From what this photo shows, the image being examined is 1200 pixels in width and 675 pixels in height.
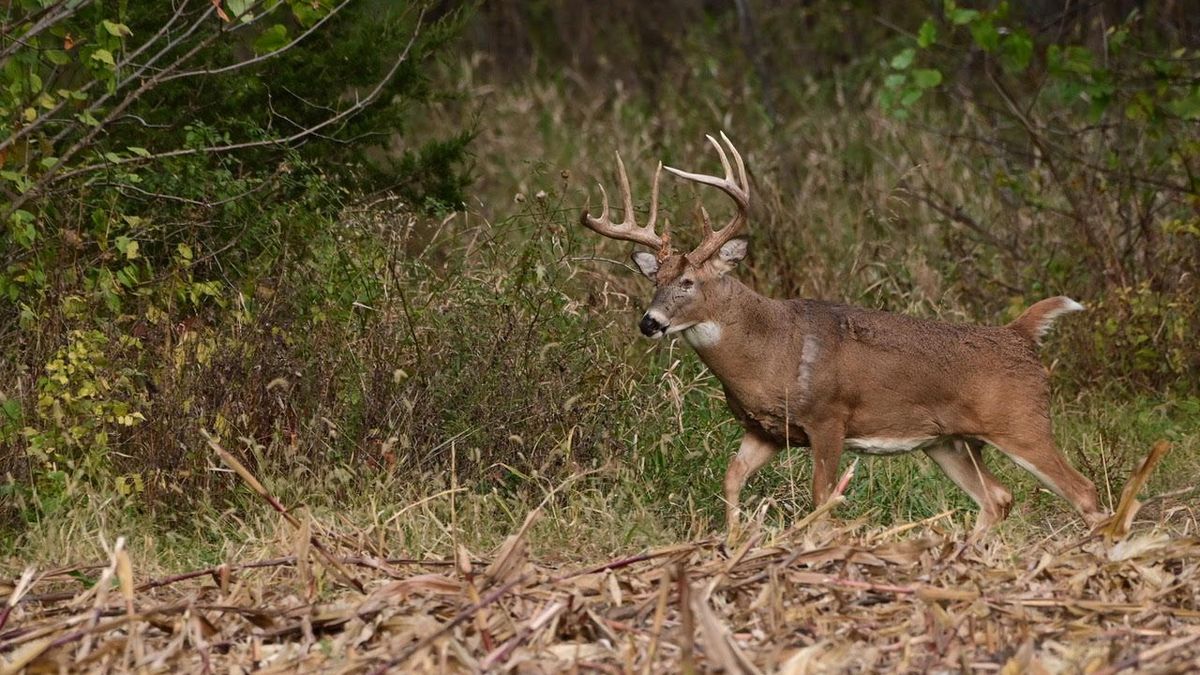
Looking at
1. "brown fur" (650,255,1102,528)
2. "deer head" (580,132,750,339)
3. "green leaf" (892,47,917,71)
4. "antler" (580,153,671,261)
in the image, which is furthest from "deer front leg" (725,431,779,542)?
"green leaf" (892,47,917,71)

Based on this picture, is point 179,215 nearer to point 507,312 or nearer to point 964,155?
point 507,312

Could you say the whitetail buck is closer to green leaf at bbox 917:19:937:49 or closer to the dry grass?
green leaf at bbox 917:19:937:49

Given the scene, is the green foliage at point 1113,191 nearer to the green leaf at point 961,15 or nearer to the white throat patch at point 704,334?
the green leaf at point 961,15

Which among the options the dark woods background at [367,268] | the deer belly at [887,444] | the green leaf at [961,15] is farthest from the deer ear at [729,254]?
the green leaf at [961,15]

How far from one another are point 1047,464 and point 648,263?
1750 mm

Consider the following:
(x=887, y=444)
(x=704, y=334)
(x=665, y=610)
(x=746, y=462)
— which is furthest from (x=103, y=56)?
(x=887, y=444)

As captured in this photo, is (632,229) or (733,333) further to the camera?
(632,229)

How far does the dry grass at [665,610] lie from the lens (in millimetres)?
4078

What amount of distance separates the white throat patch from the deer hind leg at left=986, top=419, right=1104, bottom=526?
1.14 meters

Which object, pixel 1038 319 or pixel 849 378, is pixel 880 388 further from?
pixel 1038 319

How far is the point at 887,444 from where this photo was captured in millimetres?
7008

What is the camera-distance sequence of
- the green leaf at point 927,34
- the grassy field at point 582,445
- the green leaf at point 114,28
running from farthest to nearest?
the green leaf at point 927,34, the green leaf at point 114,28, the grassy field at point 582,445

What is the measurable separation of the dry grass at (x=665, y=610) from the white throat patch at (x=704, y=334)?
2.12m

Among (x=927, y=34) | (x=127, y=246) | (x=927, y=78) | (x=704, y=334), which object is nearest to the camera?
(x=127, y=246)
